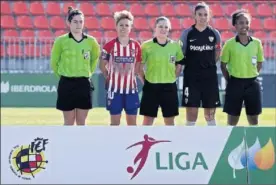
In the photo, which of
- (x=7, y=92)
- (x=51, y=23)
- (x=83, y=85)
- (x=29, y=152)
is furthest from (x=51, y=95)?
(x=29, y=152)

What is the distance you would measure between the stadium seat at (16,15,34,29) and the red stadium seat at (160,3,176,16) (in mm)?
4254

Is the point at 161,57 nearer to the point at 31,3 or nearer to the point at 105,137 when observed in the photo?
the point at 105,137

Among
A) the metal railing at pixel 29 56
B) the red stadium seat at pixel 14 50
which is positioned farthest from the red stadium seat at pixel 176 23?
the red stadium seat at pixel 14 50

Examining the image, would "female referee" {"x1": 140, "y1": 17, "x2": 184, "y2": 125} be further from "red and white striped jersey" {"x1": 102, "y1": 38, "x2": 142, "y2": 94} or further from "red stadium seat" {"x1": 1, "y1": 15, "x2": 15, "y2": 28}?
"red stadium seat" {"x1": 1, "y1": 15, "x2": 15, "y2": 28}

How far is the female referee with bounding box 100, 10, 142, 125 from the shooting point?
1105cm

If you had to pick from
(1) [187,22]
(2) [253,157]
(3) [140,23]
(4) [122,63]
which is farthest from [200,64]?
(3) [140,23]

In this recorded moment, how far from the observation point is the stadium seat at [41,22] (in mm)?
24328

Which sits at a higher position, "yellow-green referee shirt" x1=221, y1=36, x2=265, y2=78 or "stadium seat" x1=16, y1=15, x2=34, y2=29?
"stadium seat" x1=16, y1=15, x2=34, y2=29

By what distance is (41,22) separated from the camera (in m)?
24.5

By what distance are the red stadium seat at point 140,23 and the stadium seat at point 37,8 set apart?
9.78ft

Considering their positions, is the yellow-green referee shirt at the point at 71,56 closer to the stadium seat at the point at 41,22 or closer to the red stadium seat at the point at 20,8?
the stadium seat at the point at 41,22

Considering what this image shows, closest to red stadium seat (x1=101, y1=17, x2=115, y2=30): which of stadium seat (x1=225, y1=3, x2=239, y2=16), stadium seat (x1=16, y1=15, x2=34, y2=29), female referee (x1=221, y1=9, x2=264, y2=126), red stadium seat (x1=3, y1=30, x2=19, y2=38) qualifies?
stadium seat (x1=16, y1=15, x2=34, y2=29)

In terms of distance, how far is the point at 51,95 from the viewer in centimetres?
2091

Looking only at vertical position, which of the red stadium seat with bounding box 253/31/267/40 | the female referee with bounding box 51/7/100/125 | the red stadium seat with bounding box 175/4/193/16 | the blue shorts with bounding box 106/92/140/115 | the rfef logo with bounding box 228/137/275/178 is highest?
the red stadium seat with bounding box 175/4/193/16
